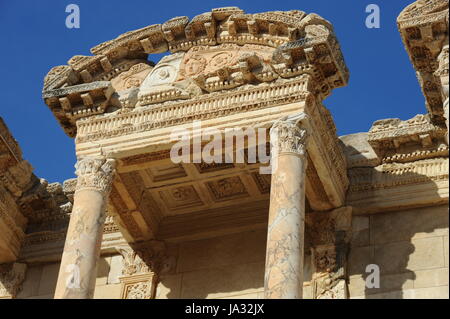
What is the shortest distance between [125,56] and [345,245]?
191 inches

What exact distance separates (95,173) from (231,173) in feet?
8.55

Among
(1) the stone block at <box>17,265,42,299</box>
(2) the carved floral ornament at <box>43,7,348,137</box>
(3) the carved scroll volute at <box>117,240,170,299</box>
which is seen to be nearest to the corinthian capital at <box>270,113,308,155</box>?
(2) the carved floral ornament at <box>43,7,348,137</box>

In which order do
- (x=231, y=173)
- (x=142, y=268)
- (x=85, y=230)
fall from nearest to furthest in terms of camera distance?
(x=85, y=230)
(x=231, y=173)
(x=142, y=268)

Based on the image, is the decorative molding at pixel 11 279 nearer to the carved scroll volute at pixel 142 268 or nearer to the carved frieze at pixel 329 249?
the carved scroll volute at pixel 142 268

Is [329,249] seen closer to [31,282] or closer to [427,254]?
[427,254]

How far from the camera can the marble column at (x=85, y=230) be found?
16219 millimetres

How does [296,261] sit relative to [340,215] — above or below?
below

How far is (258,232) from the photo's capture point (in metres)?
19.0

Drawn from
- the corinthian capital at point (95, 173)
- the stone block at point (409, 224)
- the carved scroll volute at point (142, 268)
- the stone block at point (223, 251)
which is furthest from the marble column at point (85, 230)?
the stone block at point (409, 224)

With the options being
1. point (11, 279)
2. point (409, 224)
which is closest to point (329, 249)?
point (409, 224)

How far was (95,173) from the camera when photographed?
17.4 meters
